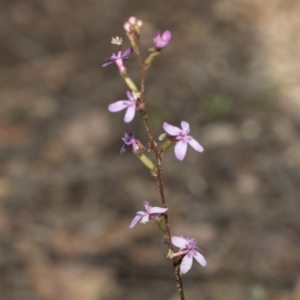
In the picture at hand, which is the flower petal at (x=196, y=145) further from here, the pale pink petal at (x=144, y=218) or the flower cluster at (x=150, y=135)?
the pale pink petal at (x=144, y=218)

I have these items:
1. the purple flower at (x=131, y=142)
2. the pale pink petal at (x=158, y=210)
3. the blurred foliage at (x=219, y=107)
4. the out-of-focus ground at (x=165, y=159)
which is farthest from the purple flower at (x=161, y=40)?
the blurred foliage at (x=219, y=107)

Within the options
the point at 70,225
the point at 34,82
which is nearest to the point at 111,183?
the point at 70,225

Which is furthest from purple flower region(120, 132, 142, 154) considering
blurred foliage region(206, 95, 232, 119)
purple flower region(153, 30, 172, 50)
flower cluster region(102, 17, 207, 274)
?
blurred foliage region(206, 95, 232, 119)

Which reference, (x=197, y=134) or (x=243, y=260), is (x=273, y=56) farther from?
(x=243, y=260)

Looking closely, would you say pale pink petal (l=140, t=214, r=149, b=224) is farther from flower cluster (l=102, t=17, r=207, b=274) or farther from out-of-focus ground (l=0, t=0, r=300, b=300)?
out-of-focus ground (l=0, t=0, r=300, b=300)

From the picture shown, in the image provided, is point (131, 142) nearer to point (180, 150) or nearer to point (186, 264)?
point (180, 150)
